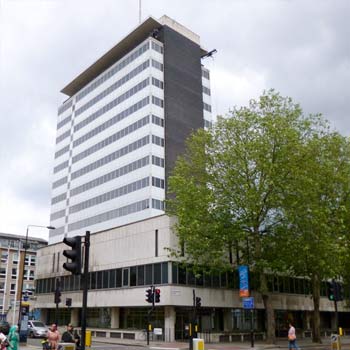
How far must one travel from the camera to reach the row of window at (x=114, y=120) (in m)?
72.9

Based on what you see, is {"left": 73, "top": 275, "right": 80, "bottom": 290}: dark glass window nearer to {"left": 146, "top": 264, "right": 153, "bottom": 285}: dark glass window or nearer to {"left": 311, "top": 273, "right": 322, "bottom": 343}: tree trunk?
{"left": 146, "top": 264, "right": 153, "bottom": 285}: dark glass window

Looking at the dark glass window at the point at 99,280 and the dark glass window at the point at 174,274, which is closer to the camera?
the dark glass window at the point at 174,274

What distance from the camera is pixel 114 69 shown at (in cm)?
8112

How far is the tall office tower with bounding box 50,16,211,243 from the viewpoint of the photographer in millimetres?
70188

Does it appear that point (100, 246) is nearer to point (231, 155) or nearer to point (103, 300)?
point (103, 300)

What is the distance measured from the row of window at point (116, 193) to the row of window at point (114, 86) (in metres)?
18.6

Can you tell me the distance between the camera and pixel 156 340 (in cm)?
3641

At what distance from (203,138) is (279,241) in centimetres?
1009

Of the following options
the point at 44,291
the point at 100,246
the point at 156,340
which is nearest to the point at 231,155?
the point at 156,340

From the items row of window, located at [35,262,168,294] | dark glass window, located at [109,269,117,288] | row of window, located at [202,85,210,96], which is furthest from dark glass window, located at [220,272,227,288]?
row of window, located at [202,85,210,96]

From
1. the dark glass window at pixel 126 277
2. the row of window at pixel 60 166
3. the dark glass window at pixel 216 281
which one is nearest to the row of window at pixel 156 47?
the row of window at pixel 60 166

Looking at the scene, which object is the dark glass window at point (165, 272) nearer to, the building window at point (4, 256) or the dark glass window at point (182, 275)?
the dark glass window at point (182, 275)

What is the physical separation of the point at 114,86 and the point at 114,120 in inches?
261

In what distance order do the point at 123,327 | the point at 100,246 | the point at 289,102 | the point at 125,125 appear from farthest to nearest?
the point at 125,125
the point at 100,246
the point at 123,327
the point at 289,102
